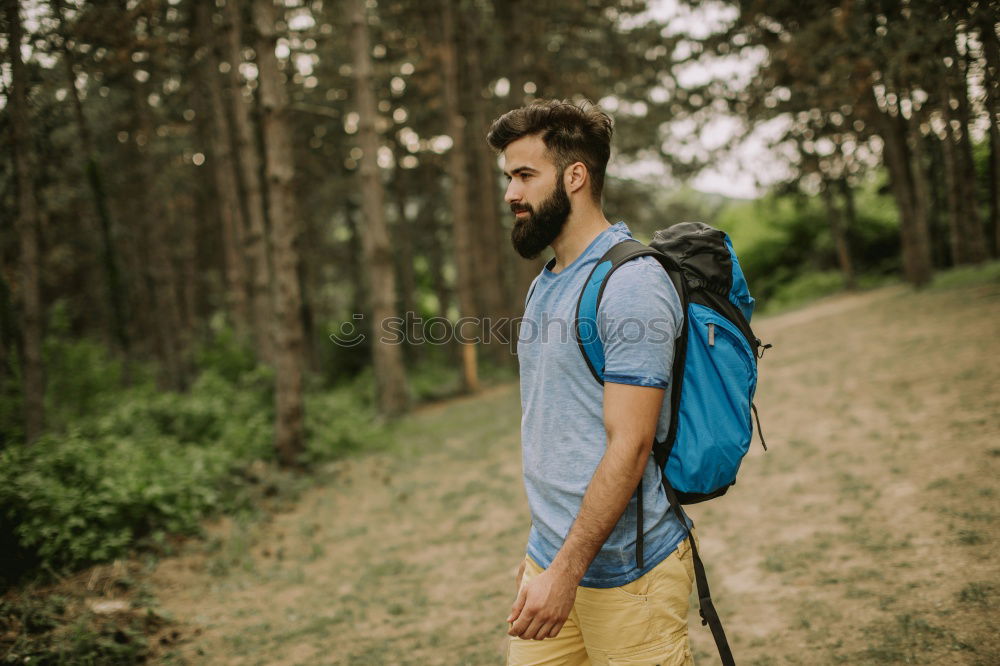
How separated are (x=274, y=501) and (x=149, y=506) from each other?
1764 mm

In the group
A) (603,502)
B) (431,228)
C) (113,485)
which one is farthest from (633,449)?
(431,228)

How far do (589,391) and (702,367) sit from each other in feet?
1.12

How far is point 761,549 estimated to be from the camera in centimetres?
527

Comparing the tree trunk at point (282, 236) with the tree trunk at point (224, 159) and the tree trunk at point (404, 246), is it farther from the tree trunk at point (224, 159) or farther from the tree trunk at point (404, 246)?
the tree trunk at point (404, 246)

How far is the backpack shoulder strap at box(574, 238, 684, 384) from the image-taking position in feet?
6.30

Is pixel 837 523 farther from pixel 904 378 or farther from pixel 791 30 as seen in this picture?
pixel 791 30

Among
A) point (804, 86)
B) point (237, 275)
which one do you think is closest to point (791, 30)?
point (804, 86)

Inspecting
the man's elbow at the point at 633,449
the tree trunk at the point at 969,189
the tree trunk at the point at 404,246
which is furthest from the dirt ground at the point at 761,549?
the tree trunk at the point at 404,246

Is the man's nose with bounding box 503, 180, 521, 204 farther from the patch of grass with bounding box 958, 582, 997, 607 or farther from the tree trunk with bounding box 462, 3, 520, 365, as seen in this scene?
the tree trunk with bounding box 462, 3, 520, 365

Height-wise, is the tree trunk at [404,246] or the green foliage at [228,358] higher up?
the tree trunk at [404,246]

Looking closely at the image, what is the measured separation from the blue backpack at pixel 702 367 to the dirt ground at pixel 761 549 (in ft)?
8.01

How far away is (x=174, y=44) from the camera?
43.5 ft

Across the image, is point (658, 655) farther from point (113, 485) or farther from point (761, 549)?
point (113, 485)

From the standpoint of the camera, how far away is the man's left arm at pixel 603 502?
1.80 meters
